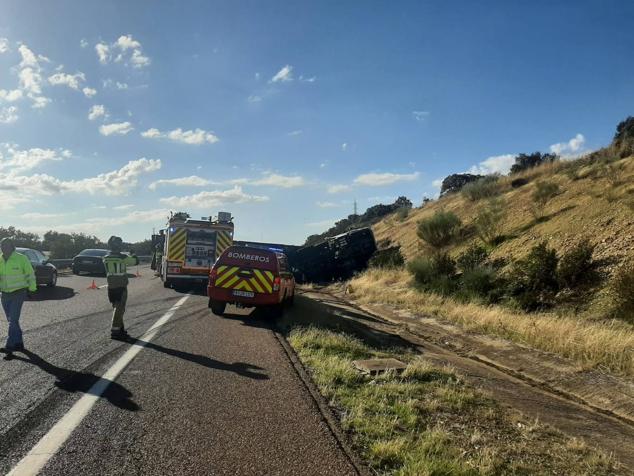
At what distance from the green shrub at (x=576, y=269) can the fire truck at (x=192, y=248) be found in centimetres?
1252

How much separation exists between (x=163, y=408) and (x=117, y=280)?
524 cm

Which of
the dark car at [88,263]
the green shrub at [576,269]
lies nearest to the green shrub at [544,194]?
the green shrub at [576,269]

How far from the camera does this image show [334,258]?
30.8 meters

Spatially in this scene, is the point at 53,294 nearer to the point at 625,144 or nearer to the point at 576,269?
the point at 576,269

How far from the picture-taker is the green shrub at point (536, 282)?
13852 millimetres

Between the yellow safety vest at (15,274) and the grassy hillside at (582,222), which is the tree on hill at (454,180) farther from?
the yellow safety vest at (15,274)

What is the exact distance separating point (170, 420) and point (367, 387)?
A: 2.65m

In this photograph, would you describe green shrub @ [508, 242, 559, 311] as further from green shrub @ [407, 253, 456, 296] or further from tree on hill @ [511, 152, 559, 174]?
tree on hill @ [511, 152, 559, 174]

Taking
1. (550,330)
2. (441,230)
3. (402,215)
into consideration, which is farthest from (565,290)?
(402,215)

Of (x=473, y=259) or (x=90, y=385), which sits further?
(x=473, y=259)

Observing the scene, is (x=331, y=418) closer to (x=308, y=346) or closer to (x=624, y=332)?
(x=308, y=346)

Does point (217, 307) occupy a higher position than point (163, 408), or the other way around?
point (217, 307)

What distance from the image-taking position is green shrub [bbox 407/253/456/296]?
1868cm

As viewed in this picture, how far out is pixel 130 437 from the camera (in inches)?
182
